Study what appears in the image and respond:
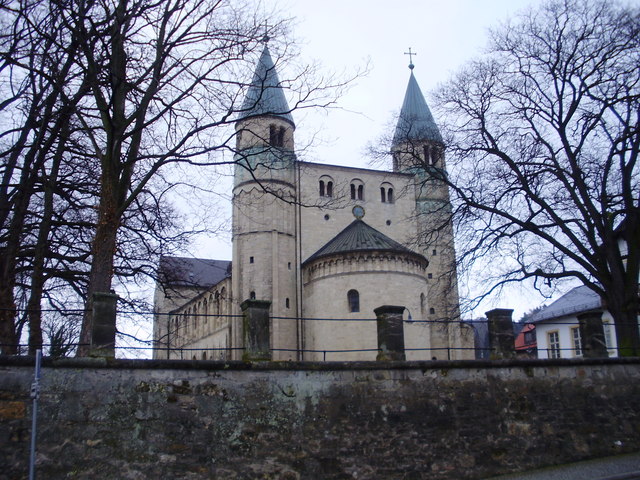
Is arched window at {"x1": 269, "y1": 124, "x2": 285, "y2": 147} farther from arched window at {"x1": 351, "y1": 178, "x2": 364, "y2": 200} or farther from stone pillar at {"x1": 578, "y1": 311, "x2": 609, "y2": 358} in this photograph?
stone pillar at {"x1": 578, "y1": 311, "x2": 609, "y2": 358}

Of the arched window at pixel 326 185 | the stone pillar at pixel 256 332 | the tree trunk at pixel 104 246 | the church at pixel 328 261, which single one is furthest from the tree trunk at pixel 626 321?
the arched window at pixel 326 185

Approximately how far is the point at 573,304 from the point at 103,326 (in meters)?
30.7

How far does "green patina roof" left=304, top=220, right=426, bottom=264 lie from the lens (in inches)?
1375

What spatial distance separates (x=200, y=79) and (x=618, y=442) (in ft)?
39.5

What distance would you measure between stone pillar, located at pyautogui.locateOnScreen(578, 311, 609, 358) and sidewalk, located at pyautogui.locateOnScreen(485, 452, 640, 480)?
244 cm

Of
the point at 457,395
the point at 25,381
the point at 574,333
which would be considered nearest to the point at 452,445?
the point at 457,395

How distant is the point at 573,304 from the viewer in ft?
117

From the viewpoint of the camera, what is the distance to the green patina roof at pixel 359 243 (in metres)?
34.9

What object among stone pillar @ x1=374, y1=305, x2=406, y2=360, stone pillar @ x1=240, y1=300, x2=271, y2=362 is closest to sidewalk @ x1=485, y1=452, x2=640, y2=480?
stone pillar @ x1=374, y1=305, x2=406, y2=360

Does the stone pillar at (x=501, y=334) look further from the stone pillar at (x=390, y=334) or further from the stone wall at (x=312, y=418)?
the stone pillar at (x=390, y=334)

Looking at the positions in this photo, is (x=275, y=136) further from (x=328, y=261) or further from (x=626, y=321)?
(x=626, y=321)

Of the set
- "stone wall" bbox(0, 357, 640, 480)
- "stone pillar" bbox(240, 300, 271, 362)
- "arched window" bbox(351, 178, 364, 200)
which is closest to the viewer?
"stone wall" bbox(0, 357, 640, 480)

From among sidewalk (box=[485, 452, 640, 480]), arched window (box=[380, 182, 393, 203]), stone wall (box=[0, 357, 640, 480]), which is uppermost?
arched window (box=[380, 182, 393, 203])

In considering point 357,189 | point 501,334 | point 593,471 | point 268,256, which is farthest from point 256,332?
point 357,189
